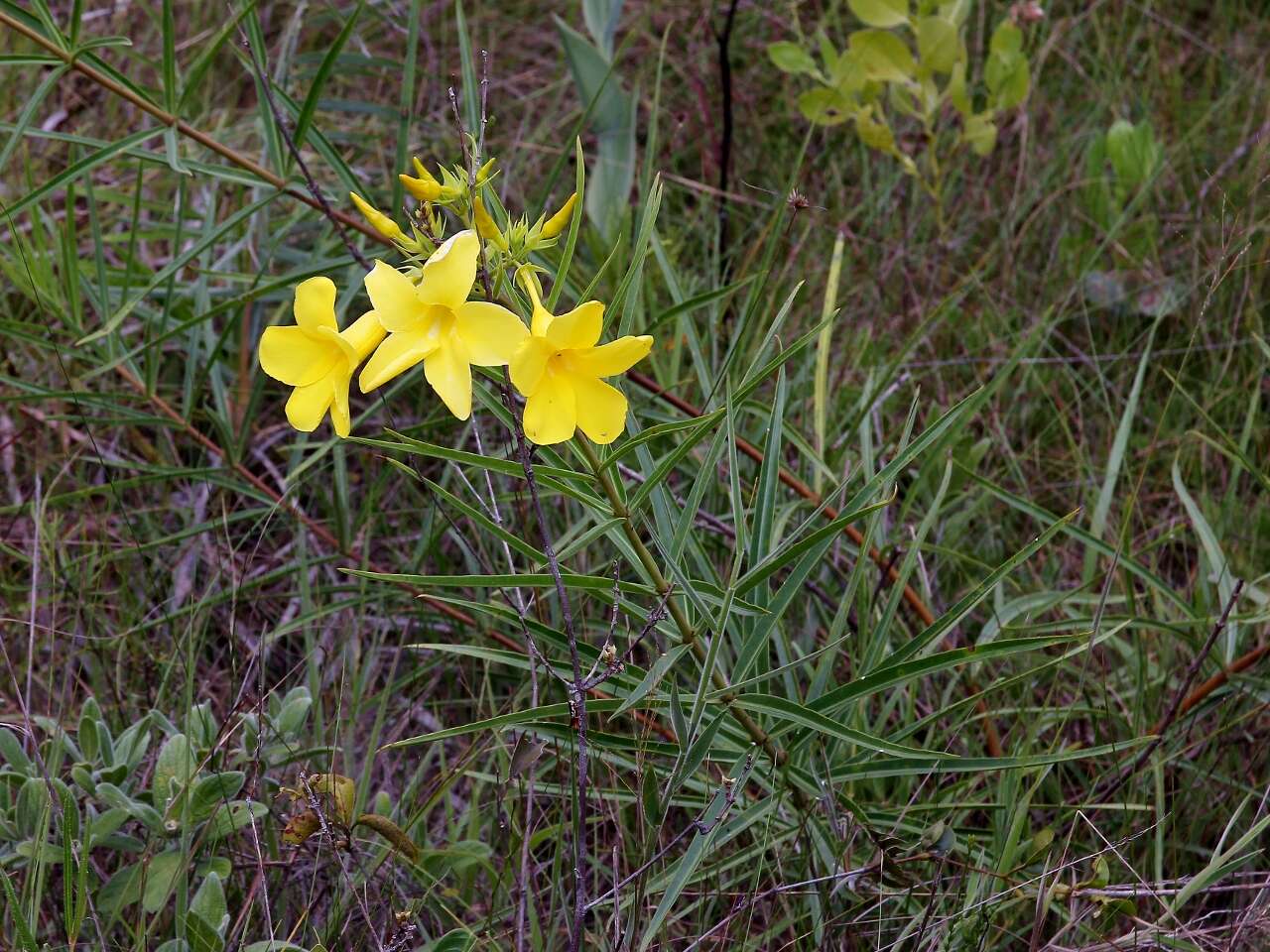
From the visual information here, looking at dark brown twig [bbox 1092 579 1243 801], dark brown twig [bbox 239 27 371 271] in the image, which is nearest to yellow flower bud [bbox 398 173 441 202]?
dark brown twig [bbox 239 27 371 271]

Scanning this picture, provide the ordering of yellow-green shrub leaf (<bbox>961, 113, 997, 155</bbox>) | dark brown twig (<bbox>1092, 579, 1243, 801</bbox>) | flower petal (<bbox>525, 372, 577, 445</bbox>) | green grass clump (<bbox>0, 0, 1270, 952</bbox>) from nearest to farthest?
flower petal (<bbox>525, 372, 577, 445</bbox>) < green grass clump (<bbox>0, 0, 1270, 952</bbox>) < dark brown twig (<bbox>1092, 579, 1243, 801</bbox>) < yellow-green shrub leaf (<bbox>961, 113, 997, 155</bbox>)

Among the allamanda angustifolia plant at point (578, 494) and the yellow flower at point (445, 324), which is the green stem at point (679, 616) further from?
→ the yellow flower at point (445, 324)

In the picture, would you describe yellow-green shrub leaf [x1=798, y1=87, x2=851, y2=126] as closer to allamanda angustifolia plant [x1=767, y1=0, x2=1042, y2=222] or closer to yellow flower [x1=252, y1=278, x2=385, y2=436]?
allamanda angustifolia plant [x1=767, y1=0, x2=1042, y2=222]

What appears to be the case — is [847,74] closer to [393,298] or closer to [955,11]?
[955,11]

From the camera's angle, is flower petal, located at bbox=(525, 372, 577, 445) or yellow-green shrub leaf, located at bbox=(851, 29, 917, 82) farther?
yellow-green shrub leaf, located at bbox=(851, 29, 917, 82)

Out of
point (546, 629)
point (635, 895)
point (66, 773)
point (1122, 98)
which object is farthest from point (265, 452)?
point (1122, 98)

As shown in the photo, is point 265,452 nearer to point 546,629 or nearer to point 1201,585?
point 546,629
